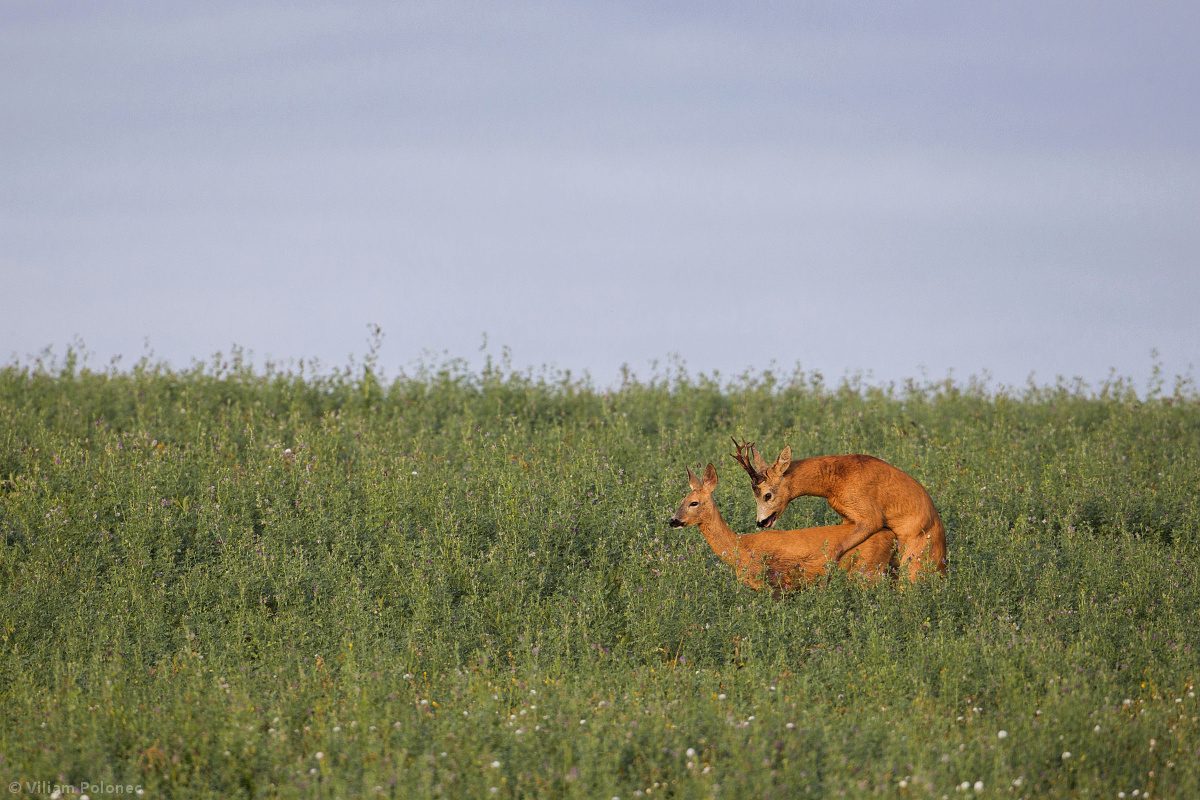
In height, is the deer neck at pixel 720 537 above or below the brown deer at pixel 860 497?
below

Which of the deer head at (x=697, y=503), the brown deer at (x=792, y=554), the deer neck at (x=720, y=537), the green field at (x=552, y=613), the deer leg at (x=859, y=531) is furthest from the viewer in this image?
the deer head at (x=697, y=503)

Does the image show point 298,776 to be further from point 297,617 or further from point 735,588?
point 735,588

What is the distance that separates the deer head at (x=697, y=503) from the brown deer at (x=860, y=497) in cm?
48

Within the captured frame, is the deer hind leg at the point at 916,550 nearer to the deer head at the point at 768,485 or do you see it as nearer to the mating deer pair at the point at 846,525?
the mating deer pair at the point at 846,525

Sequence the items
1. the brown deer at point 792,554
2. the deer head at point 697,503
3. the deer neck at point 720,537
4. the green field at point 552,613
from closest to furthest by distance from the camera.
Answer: the green field at point 552,613 → the brown deer at point 792,554 → the deer neck at point 720,537 → the deer head at point 697,503

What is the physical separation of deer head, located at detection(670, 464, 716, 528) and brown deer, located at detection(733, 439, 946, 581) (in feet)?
1.57

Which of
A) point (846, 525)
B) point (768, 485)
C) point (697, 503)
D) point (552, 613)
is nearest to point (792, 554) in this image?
point (846, 525)

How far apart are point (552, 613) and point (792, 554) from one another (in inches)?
68.6

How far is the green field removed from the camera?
5.95 metres

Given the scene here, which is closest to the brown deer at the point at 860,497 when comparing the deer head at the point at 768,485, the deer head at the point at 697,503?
the deer head at the point at 768,485

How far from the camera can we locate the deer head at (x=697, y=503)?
8922 mm

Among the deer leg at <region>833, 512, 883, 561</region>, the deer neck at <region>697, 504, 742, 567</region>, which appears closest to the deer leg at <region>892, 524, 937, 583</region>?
the deer leg at <region>833, 512, 883, 561</region>

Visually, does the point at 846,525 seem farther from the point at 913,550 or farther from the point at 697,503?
the point at 697,503

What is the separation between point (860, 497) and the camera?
27.7 ft
